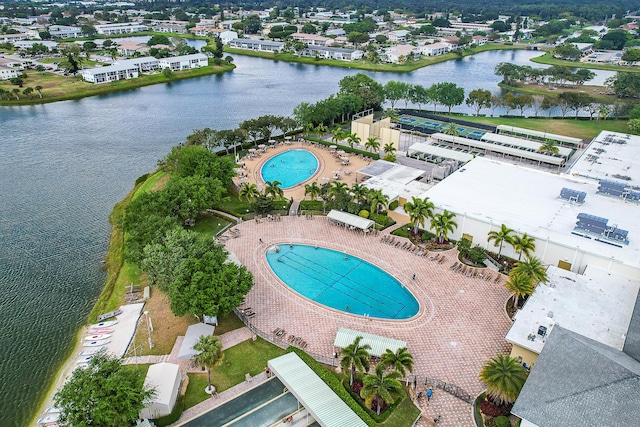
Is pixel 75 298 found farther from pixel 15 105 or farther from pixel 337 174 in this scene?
pixel 15 105

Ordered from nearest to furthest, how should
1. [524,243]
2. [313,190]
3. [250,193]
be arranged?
[524,243], [250,193], [313,190]

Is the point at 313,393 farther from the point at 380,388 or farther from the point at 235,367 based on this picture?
the point at 235,367

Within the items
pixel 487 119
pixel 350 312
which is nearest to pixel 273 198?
pixel 350 312

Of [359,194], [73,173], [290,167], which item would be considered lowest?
[73,173]

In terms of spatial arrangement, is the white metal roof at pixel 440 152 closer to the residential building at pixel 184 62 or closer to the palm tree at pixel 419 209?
the palm tree at pixel 419 209

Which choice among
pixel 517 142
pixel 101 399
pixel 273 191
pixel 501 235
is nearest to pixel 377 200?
pixel 273 191

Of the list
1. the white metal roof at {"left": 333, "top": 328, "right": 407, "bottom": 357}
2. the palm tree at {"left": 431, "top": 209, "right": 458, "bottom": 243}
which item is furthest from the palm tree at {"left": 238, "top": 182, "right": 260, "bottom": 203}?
the white metal roof at {"left": 333, "top": 328, "right": 407, "bottom": 357}

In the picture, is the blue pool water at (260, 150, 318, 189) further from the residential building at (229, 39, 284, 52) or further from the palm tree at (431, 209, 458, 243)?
the residential building at (229, 39, 284, 52)
